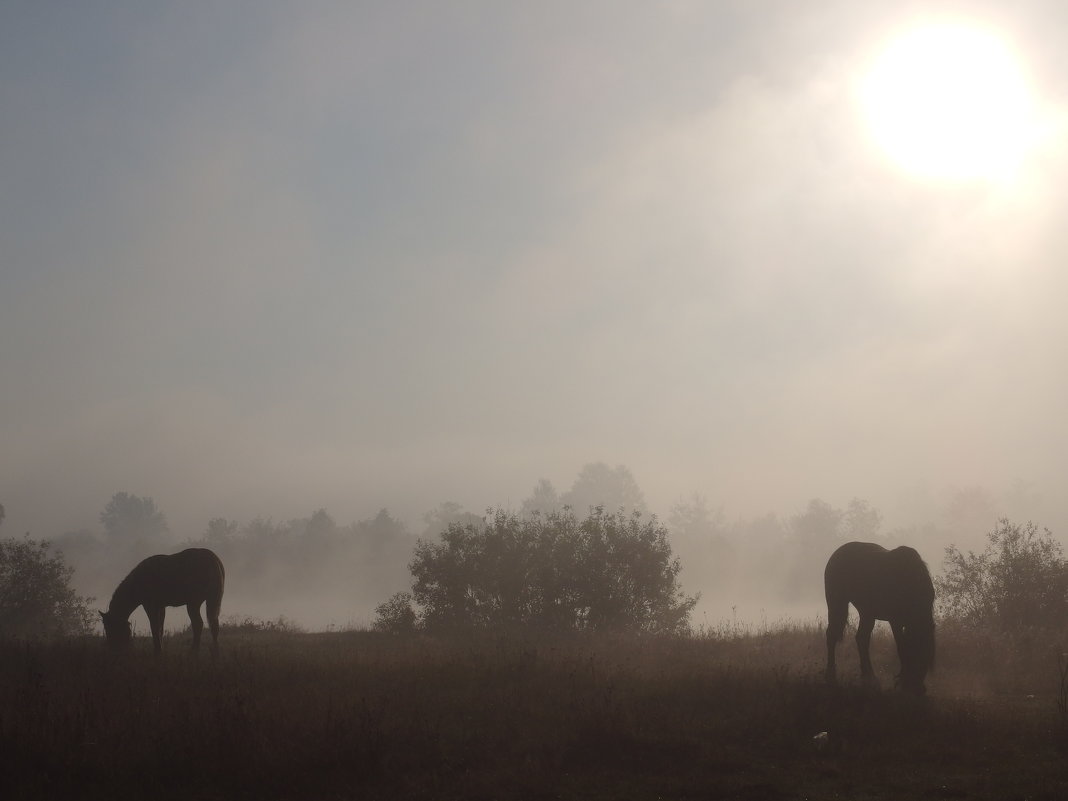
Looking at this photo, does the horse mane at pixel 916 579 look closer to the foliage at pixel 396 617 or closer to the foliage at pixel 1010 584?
the foliage at pixel 1010 584

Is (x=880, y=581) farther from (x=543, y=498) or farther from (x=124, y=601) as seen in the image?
(x=543, y=498)

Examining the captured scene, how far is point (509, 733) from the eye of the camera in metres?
10.7

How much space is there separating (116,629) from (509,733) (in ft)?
46.3

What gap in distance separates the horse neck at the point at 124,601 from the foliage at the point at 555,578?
36.8 feet

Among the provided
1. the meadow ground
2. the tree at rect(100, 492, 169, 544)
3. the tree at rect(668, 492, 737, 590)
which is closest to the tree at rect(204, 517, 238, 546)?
the tree at rect(100, 492, 169, 544)

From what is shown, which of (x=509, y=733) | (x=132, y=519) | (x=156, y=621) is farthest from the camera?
(x=132, y=519)

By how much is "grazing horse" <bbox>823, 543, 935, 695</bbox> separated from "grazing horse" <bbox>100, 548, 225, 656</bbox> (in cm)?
1541

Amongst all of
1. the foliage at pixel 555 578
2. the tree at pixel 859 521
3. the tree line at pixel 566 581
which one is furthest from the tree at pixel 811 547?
the foliage at pixel 555 578

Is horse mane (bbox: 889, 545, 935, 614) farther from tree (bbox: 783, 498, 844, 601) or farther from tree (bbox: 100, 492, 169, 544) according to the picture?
tree (bbox: 100, 492, 169, 544)

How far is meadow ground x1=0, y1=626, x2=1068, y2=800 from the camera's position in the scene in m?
8.95

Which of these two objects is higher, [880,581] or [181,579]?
[181,579]

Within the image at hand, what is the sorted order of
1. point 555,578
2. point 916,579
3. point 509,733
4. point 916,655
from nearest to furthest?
point 509,733, point 916,655, point 916,579, point 555,578

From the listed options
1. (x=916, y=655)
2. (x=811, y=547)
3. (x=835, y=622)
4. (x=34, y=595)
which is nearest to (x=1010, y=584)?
(x=835, y=622)

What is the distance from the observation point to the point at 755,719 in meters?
11.5
